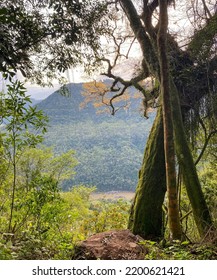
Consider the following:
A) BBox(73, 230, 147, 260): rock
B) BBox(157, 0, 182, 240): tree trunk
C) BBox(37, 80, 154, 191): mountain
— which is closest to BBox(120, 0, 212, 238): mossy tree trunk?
BBox(157, 0, 182, 240): tree trunk

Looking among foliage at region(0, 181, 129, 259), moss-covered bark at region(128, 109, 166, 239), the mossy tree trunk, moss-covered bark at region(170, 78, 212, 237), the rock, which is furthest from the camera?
moss-covered bark at region(128, 109, 166, 239)

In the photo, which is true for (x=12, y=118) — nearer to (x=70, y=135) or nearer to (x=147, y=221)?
(x=147, y=221)

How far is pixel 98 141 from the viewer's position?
43.2 meters

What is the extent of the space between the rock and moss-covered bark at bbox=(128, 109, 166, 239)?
1.70 m

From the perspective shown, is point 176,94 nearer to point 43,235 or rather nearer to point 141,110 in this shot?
point 43,235

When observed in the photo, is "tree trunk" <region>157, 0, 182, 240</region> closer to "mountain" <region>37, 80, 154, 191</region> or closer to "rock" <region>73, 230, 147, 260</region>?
"rock" <region>73, 230, 147, 260</region>

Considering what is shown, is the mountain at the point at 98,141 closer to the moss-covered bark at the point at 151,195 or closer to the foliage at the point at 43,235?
the moss-covered bark at the point at 151,195

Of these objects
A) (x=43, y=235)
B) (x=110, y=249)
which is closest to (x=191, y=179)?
(x=110, y=249)

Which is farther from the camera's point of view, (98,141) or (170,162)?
(98,141)

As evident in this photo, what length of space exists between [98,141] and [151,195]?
38.5 metres

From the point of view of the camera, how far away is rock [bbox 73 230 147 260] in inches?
103

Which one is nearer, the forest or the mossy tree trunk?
the forest

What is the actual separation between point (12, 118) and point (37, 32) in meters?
1.07
